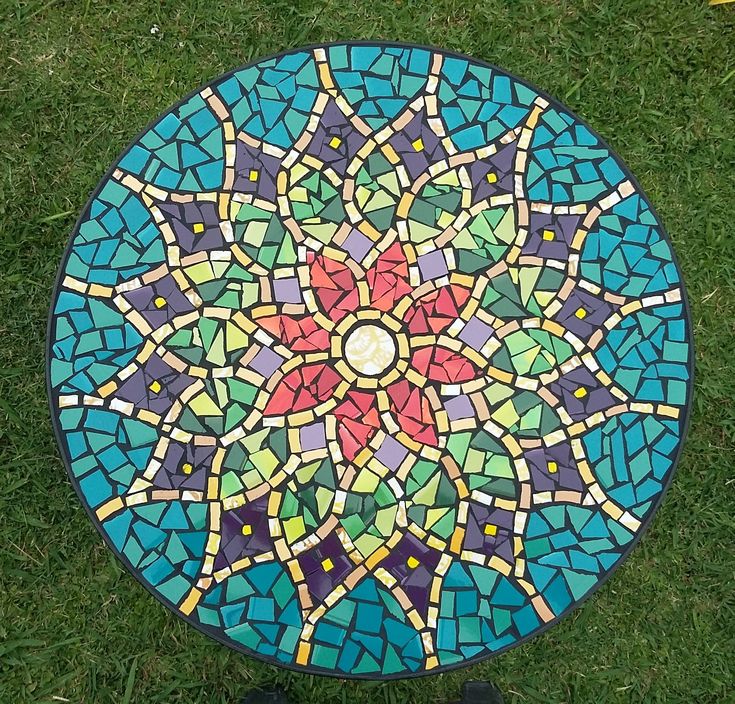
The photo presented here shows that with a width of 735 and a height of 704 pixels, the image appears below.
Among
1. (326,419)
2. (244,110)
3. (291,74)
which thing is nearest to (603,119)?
(291,74)

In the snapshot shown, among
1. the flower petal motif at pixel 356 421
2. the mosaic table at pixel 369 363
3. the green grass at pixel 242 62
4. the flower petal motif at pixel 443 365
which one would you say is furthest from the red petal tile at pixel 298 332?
the green grass at pixel 242 62

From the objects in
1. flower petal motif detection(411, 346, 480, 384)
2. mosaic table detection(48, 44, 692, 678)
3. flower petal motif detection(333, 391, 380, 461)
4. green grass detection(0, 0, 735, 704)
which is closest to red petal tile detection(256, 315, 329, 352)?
mosaic table detection(48, 44, 692, 678)

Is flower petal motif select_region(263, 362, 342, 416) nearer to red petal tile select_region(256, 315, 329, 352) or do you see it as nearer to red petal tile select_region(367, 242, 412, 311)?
red petal tile select_region(256, 315, 329, 352)

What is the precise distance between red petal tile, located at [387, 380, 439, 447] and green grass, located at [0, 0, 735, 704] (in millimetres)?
828

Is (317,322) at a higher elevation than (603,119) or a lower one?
lower

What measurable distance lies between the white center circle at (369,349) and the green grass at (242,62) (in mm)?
1015

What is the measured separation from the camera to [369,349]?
1892 mm

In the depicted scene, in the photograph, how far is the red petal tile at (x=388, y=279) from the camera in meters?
1.91

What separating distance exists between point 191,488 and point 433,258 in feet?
3.17

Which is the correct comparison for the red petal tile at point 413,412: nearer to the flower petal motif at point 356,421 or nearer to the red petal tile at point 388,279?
the flower petal motif at point 356,421

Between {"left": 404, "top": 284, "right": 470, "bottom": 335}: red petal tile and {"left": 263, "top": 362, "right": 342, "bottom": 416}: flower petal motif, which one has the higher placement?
{"left": 404, "top": 284, "right": 470, "bottom": 335}: red petal tile

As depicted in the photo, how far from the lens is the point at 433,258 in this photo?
1938mm

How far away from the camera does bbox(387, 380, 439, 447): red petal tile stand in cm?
186

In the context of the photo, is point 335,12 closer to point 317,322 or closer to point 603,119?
point 603,119
